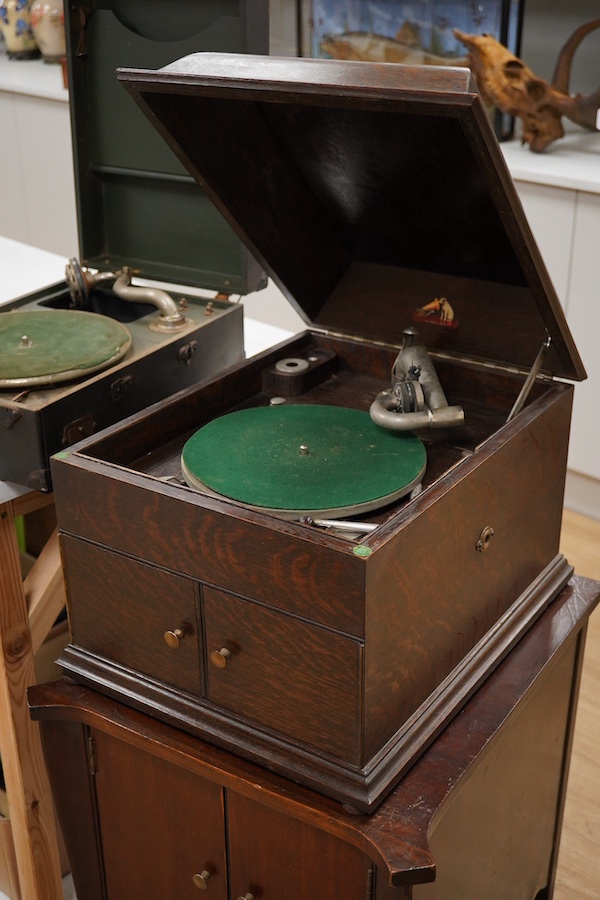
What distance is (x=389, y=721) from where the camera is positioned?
1.12 meters

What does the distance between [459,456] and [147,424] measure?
0.40 metres

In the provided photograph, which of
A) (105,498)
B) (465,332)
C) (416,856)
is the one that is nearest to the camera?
(416,856)

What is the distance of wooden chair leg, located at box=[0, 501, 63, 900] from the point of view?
148cm

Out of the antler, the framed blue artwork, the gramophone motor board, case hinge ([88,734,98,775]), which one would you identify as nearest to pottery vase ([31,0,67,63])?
the framed blue artwork

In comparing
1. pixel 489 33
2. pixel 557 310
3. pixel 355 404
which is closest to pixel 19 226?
pixel 489 33

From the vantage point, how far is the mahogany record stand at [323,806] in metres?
1.12

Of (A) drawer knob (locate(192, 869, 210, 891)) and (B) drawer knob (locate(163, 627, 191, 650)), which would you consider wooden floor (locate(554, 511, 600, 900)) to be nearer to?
(A) drawer knob (locate(192, 869, 210, 891))

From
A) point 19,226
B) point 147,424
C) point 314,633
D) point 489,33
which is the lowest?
point 19,226

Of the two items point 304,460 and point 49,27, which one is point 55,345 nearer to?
point 304,460

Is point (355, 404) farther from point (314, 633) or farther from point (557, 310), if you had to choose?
point (314, 633)

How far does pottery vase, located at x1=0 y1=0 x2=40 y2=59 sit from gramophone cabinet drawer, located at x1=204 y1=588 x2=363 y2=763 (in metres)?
3.96

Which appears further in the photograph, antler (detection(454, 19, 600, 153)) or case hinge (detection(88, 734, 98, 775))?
antler (detection(454, 19, 600, 153))

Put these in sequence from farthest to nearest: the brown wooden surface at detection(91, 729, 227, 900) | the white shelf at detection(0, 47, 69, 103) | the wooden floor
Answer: the white shelf at detection(0, 47, 69, 103) → the wooden floor → the brown wooden surface at detection(91, 729, 227, 900)

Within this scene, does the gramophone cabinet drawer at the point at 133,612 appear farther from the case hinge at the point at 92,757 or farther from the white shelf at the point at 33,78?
the white shelf at the point at 33,78
